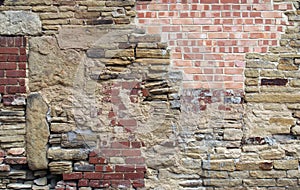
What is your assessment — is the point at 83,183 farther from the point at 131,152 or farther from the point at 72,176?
the point at 131,152

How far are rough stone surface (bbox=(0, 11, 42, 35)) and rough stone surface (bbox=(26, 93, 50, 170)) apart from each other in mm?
549

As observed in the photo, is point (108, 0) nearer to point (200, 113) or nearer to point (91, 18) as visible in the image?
point (91, 18)

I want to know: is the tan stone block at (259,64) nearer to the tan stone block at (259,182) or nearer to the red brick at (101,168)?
the tan stone block at (259,182)

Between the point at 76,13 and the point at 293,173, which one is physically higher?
the point at 76,13

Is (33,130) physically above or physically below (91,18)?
below

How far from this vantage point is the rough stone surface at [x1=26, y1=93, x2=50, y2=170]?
132 inches

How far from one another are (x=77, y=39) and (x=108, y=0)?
1.41ft

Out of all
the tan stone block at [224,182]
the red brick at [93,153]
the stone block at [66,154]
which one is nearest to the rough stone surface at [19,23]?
the stone block at [66,154]

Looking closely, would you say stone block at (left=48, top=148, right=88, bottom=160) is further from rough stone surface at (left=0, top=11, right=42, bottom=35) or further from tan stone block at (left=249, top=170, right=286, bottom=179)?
tan stone block at (left=249, top=170, right=286, bottom=179)

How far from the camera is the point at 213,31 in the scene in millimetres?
3377

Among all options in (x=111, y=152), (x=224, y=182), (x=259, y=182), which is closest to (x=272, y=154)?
(x=259, y=182)

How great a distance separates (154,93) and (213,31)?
74 centimetres

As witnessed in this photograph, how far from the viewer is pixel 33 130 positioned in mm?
3359

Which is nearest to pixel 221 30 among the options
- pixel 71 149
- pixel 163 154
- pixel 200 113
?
pixel 200 113
